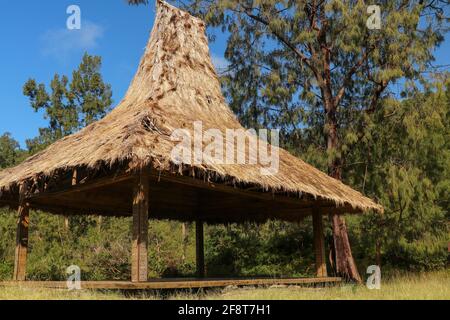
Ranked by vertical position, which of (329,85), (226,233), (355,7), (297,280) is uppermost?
(355,7)

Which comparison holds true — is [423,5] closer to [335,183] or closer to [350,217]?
[335,183]

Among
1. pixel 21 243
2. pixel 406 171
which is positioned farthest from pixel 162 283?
pixel 406 171

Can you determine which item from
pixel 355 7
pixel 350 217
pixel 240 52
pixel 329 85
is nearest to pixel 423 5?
pixel 355 7

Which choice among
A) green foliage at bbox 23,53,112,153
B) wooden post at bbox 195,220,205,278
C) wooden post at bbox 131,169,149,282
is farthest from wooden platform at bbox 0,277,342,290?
green foliage at bbox 23,53,112,153

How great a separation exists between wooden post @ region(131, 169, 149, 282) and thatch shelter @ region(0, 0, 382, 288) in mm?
12

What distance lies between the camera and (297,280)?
8711 millimetres

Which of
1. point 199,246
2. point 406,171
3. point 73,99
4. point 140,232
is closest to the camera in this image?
point 140,232

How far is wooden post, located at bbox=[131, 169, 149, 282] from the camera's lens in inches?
250

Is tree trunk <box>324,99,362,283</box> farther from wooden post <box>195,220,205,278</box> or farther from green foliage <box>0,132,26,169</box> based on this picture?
green foliage <box>0,132,26,169</box>

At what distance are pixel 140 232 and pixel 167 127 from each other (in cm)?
162

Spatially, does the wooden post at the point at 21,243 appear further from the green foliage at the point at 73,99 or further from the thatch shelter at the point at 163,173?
the green foliage at the point at 73,99

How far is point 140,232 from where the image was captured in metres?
6.47

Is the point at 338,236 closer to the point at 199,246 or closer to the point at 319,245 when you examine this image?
the point at 319,245

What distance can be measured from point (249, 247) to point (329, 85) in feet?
19.8
